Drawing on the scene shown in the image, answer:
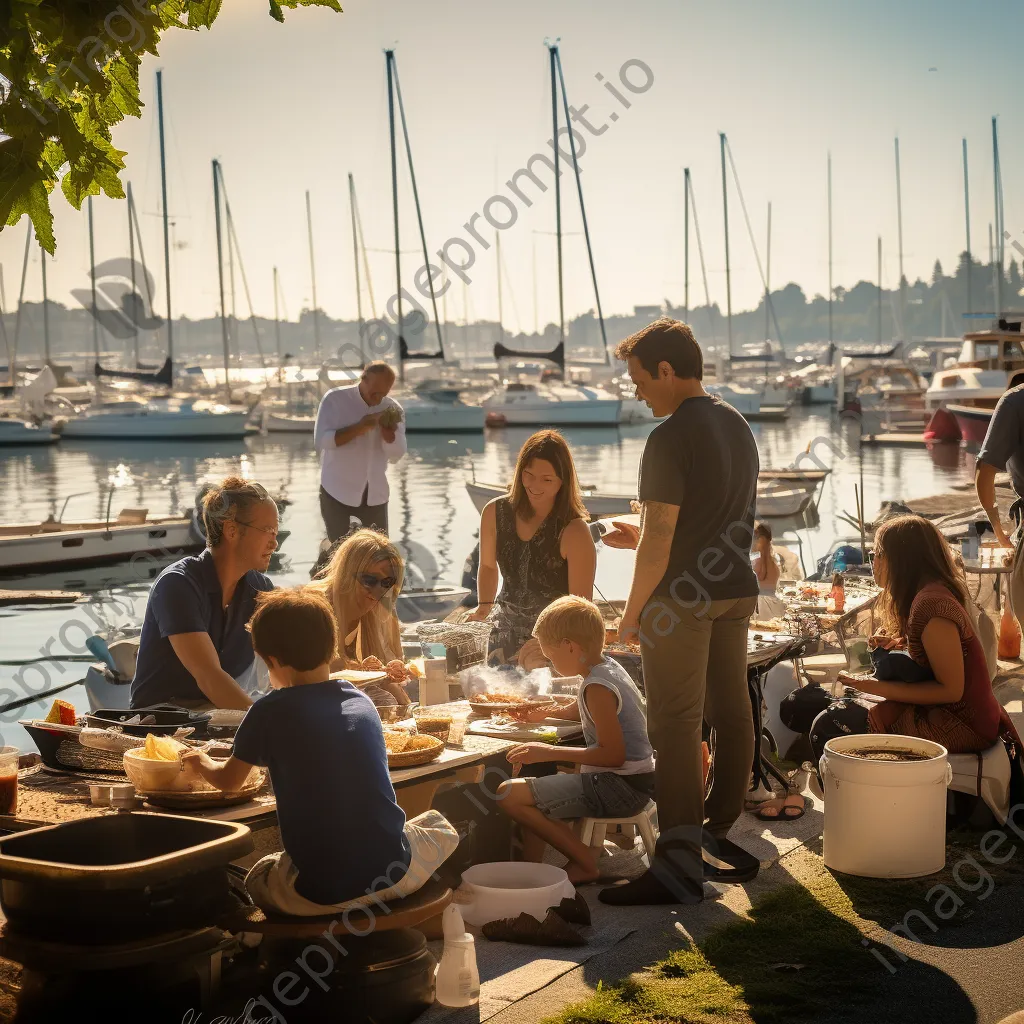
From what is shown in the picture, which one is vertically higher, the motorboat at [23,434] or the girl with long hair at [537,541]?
the motorboat at [23,434]

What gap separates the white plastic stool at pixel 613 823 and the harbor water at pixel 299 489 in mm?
5781

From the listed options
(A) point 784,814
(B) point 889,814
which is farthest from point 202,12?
(A) point 784,814

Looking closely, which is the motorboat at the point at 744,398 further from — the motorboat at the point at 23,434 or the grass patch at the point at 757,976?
the grass patch at the point at 757,976

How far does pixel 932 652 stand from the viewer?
5.39m

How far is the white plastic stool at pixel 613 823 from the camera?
5.06m

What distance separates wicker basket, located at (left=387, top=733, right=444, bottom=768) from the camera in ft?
14.1

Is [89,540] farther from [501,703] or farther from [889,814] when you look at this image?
[889,814]

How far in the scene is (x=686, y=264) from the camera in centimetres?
6925

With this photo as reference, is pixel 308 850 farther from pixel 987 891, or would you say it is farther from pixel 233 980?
pixel 987 891

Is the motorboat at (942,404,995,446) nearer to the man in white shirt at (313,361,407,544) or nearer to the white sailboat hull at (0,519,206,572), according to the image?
the white sailboat hull at (0,519,206,572)

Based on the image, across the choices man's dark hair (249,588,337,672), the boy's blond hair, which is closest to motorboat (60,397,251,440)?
the boy's blond hair

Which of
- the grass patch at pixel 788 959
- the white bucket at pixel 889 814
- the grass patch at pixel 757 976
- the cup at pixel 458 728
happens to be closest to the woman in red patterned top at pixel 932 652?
the white bucket at pixel 889 814

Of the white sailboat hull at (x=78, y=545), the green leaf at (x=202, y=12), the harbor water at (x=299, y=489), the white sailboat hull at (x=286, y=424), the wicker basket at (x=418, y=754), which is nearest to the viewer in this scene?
the green leaf at (x=202, y=12)

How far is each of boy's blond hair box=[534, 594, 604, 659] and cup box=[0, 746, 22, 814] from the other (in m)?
1.98
